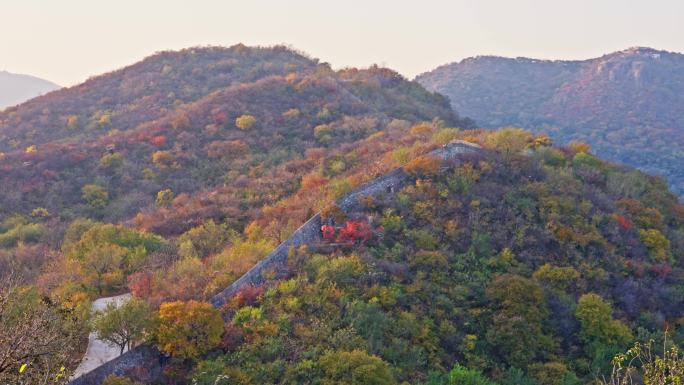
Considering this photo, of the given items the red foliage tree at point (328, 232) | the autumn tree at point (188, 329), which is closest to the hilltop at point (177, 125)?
the red foliage tree at point (328, 232)

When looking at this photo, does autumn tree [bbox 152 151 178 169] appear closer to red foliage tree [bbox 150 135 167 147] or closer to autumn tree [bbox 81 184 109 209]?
red foliage tree [bbox 150 135 167 147]

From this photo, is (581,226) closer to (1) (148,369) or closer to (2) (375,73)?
(1) (148,369)

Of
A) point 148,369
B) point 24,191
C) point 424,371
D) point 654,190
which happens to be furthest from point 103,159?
point 654,190

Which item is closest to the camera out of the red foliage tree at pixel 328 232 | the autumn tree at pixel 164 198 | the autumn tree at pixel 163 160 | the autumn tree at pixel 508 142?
the red foliage tree at pixel 328 232

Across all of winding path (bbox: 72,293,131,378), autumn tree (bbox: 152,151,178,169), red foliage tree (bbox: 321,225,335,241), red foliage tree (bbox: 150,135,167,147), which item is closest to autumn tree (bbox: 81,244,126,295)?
winding path (bbox: 72,293,131,378)

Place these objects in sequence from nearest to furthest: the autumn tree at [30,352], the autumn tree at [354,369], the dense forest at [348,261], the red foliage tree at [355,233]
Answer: the autumn tree at [30,352] < the autumn tree at [354,369] < the dense forest at [348,261] < the red foliage tree at [355,233]

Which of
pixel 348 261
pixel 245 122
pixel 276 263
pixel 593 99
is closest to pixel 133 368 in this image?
pixel 276 263

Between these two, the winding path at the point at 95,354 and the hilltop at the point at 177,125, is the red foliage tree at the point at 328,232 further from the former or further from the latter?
the winding path at the point at 95,354

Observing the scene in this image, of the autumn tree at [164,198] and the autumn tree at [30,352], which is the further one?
the autumn tree at [164,198]
